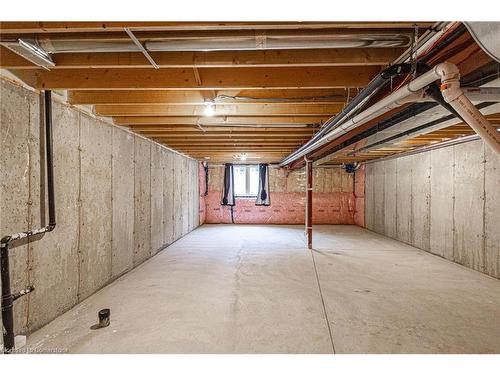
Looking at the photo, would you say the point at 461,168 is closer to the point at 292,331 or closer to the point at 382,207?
the point at 382,207

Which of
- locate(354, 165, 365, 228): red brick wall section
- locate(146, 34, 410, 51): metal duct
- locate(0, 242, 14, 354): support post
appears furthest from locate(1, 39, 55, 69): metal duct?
locate(354, 165, 365, 228): red brick wall section

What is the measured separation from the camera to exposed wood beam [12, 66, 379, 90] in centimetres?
211

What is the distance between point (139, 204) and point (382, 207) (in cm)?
578

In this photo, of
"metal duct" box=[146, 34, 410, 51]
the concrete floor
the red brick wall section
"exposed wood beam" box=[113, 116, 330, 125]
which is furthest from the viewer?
the red brick wall section

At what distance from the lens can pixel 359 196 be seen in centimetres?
815

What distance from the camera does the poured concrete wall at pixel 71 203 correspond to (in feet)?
6.39

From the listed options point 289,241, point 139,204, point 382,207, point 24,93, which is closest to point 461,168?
point 382,207

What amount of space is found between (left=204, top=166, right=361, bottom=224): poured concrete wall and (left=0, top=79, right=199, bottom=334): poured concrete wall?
14.3ft

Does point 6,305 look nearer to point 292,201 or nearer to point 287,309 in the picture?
point 287,309

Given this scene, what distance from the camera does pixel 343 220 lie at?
8.53 m

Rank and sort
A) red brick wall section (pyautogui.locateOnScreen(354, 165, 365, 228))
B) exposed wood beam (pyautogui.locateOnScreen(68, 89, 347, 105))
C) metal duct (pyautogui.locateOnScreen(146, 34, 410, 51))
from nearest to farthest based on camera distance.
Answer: metal duct (pyautogui.locateOnScreen(146, 34, 410, 51)) → exposed wood beam (pyautogui.locateOnScreen(68, 89, 347, 105)) → red brick wall section (pyautogui.locateOnScreen(354, 165, 365, 228))

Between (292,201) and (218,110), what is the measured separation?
240 inches

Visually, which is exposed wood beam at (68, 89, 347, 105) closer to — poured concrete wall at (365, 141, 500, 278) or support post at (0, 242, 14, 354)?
support post at (0, 242, 14, 354)
